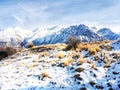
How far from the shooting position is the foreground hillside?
2497cm

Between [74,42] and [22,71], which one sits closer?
[22,71]

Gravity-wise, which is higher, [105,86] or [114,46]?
[114,46]

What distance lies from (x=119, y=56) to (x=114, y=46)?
6.49 meters

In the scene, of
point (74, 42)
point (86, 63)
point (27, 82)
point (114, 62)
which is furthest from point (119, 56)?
point (27, 82)

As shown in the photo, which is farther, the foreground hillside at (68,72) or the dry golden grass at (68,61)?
the dry golden grass at (68,61)

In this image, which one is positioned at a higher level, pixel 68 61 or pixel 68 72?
pixel 68 61

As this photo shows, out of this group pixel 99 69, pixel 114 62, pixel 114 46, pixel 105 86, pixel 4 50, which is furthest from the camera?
pixel 4 50

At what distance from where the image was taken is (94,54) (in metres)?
34.2

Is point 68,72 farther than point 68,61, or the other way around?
point 68,61

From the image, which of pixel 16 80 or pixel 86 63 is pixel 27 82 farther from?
pixel 86 63

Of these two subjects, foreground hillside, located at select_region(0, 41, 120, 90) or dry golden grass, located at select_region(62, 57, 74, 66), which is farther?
dry golden grass, located at select_region(62, 57, 74, 66)

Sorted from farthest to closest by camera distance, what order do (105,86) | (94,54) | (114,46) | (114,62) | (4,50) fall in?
(4,50), (114,46), (94,54), (114,62), (105,86)

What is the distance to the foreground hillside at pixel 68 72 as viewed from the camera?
24969 millimetres

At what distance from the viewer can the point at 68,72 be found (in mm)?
28281
